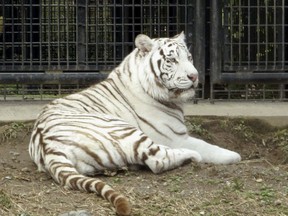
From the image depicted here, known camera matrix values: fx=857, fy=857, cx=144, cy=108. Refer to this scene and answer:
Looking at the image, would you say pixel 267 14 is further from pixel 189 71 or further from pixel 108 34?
pixel 189 71

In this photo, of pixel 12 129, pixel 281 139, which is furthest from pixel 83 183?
pixel 281 139

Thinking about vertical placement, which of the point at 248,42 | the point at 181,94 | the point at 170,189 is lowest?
the point at 170,189

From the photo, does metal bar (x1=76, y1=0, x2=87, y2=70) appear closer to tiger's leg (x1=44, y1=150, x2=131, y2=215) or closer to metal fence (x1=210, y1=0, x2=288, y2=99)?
metal fence (x1=210, y1=0, x2=288, y2=99)

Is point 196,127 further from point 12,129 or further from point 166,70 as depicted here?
point 12,129

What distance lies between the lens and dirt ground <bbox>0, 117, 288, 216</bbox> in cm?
534

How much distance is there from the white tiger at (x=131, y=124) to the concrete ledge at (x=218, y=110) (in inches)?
48.9

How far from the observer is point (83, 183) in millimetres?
5598

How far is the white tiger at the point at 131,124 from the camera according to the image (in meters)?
6.21

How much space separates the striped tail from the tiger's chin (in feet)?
4.04

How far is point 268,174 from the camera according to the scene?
614 centimetres

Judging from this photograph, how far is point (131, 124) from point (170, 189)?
1089mm

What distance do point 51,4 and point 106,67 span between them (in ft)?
2.75

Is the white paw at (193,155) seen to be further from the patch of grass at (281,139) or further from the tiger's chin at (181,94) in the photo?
the patch of grass at (281,139)

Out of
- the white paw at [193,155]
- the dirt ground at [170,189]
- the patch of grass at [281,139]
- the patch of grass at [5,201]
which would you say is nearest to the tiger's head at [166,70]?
the white paw at [193,155]
